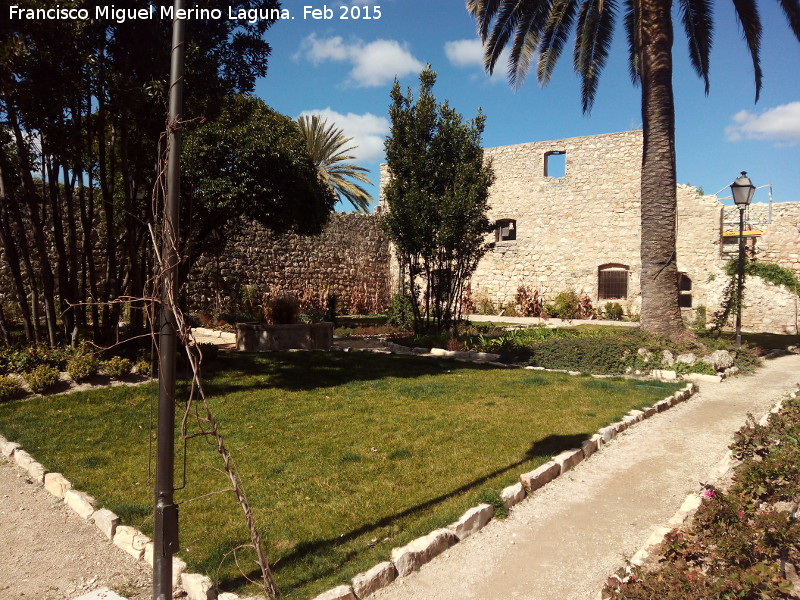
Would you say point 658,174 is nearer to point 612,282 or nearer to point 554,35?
point 554,35

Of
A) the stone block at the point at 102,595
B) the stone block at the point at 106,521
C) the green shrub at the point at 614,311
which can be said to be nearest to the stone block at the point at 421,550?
the stone block at the point at 102,595

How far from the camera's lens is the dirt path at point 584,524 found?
117 inches

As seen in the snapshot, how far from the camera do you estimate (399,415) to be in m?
6.16

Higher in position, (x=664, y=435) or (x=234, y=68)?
(x=234, y=68)

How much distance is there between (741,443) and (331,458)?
3.24m

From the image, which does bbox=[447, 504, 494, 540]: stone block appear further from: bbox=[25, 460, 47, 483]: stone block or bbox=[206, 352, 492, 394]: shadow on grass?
bbox=[206, 352, 492, 394]: shadow on grass

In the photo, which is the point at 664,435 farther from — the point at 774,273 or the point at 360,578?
the point at 774,273

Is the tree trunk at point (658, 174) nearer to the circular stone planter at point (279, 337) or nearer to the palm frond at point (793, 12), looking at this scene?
the palm frond at point (793, 12)

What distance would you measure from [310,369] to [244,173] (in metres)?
3.13

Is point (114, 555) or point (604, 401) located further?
point (604, 401)

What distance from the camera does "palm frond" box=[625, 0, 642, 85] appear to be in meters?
10.9

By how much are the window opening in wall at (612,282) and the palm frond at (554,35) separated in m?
7.07

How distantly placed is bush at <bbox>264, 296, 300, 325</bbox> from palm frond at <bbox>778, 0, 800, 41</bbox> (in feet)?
34.4

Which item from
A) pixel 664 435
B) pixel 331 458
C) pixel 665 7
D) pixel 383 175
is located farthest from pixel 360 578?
pixel 383 175
